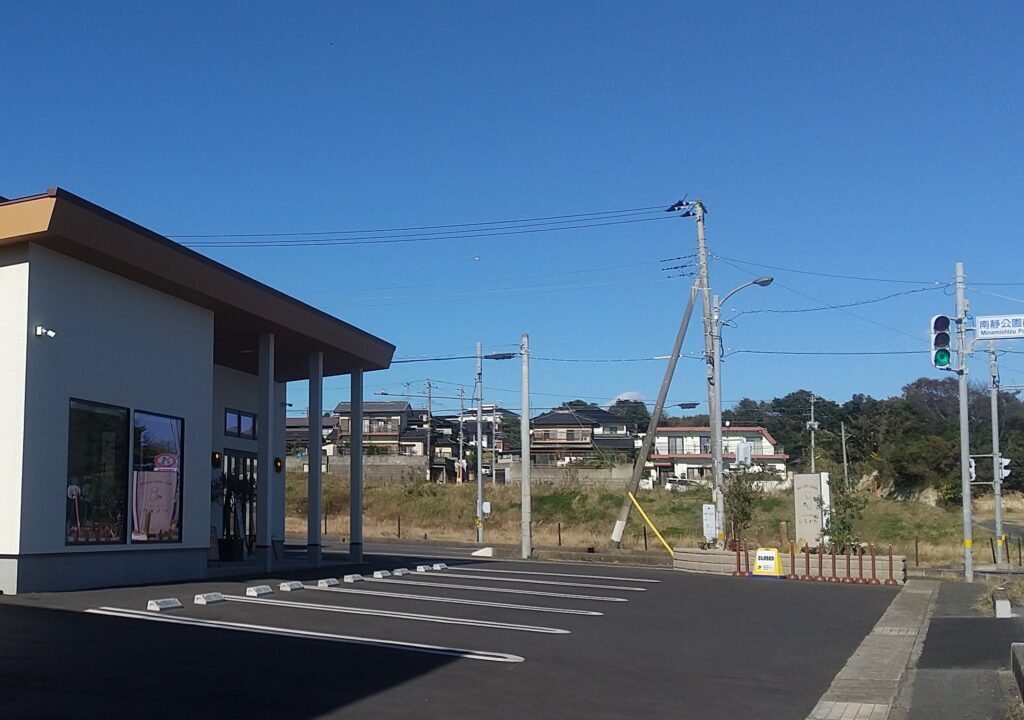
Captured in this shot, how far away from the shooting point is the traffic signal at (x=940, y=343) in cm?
2377

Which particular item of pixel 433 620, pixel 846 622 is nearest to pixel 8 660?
pixel 433 620

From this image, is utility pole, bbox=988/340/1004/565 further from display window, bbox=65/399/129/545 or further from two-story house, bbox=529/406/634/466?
two-story house, bbox=529/406/634/466

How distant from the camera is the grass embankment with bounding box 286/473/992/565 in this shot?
52878 mm

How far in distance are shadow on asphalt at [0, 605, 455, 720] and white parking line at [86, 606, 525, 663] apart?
0.33 meters

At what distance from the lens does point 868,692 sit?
1059 cm

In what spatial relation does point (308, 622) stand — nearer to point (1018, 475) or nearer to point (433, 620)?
point (433, 620)

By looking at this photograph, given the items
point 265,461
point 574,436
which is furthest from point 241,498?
point 574,436

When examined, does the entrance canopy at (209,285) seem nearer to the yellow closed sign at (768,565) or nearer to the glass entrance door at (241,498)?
the glass entrance door at (241,498)

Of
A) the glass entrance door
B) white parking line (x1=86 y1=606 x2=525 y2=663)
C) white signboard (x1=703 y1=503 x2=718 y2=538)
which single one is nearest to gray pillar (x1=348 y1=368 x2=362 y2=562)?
the glass entrance door

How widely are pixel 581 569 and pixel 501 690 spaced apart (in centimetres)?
2002

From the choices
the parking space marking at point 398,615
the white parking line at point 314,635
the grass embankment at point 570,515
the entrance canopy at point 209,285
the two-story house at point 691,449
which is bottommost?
the grass embankment at point 570,515

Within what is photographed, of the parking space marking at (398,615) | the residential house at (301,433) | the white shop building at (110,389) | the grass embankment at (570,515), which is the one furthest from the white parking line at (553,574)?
the residential house at (301,433)

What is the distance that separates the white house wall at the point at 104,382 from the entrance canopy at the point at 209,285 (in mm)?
433

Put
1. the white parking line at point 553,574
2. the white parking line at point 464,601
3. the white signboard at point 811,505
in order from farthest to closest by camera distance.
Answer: the white signboard at point 811,505 < the white parking line at point 553,574 < the white parking line at point 464,601
